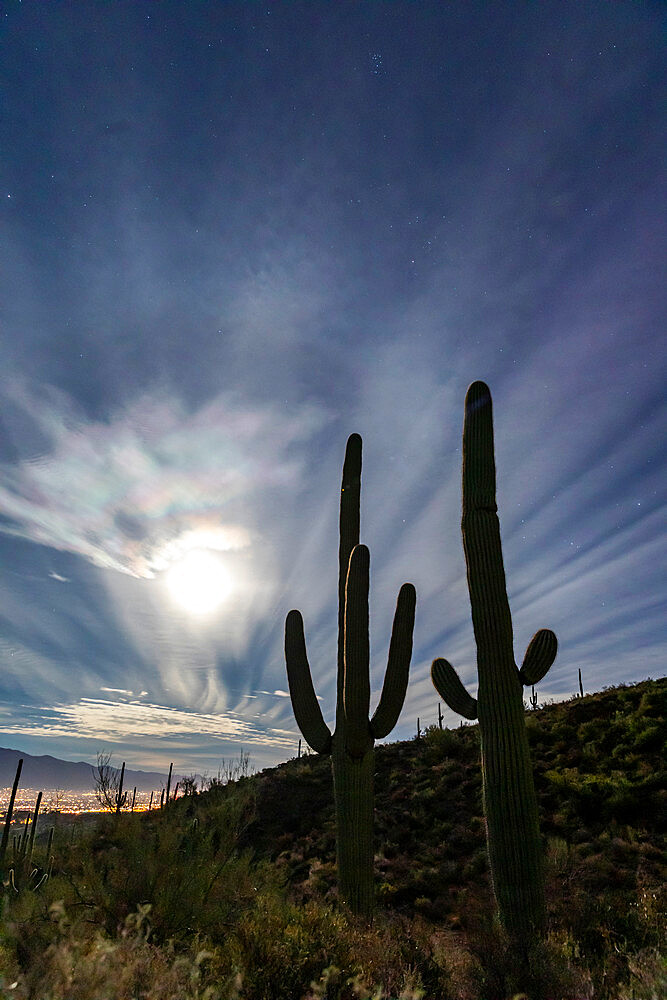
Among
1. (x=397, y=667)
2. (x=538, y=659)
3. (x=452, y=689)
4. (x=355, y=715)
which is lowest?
(x=355, y=715)

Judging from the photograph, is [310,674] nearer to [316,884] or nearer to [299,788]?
[316,884]

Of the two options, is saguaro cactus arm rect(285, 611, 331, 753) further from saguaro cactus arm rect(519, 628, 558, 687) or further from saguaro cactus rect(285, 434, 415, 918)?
saguaro cactus arm rect(519, 628, 558, 687)

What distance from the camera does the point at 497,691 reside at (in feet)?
34.2

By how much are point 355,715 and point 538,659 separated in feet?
12.4

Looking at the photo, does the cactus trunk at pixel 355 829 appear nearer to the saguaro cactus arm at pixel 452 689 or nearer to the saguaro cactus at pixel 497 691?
the saguaro cactus arm at pixel 452 689

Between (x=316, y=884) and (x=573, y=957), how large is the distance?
11.2 m

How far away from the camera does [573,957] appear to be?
281 inches

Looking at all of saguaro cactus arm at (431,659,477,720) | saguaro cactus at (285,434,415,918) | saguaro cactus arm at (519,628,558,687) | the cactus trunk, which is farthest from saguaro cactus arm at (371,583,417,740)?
saguaro cactus arm at (519,628,558,687)

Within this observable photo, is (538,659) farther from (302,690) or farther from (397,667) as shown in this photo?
(302,690)

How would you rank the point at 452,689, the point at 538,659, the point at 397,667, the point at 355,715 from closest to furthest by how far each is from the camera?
the point at 538,659, the point at 452,689, the point at 355,715, the point at 397,667

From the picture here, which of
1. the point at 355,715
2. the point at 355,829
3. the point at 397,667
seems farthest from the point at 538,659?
the point at 355,829

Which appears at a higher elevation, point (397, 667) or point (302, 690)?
point (397, 667)

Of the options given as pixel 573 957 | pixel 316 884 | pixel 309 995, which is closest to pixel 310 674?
pixel 316 884

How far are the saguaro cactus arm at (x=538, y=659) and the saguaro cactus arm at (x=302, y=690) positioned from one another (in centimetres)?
476
